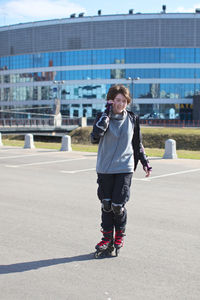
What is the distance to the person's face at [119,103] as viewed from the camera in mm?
4379

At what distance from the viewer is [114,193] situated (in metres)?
4.39

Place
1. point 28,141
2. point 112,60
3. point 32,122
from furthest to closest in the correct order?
point 112,60, point 32,122, point 28,141

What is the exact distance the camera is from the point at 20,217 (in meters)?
6.32

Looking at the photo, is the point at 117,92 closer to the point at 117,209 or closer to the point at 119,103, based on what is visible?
the point at 119,103

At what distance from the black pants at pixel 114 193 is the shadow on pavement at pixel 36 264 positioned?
1.46ft

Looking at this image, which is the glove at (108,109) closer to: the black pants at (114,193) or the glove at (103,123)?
the glove at (103,123)

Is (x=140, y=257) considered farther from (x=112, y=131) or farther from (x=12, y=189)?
(x=12, y=189)

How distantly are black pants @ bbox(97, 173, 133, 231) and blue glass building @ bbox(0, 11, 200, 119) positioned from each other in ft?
211

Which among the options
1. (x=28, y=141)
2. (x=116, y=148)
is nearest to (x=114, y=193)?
(x=116, y=148)

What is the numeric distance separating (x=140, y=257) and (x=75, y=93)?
69562 mm

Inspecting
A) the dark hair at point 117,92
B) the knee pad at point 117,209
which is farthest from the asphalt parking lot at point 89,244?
the dark hair at point 117,92

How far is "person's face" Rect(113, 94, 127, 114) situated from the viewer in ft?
14.4

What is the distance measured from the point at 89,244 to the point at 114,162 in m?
1.16

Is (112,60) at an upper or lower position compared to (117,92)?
upper
